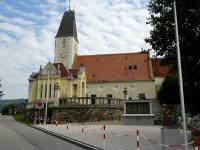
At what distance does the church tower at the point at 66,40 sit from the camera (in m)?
72.6

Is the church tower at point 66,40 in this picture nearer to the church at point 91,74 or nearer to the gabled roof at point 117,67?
the church at point 91,74

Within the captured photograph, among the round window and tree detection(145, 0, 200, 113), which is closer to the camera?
tree detection(145, 0, 200, 113)

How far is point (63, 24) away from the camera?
7481 cm

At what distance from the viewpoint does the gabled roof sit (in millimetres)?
68062

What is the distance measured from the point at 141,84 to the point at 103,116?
23424 millimetres

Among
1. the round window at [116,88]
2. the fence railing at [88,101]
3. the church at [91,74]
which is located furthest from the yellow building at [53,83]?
the round window at [116,88]

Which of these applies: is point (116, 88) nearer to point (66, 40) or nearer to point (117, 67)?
point (117, 67)

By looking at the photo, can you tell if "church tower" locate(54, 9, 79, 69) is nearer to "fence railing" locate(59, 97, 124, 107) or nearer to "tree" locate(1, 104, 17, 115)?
"fence railing" locate(59, 97, 124, 107)

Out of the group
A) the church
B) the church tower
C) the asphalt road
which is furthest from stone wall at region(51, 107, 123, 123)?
the church tower

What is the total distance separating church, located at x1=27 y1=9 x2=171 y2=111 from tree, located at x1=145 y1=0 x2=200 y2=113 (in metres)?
38.1

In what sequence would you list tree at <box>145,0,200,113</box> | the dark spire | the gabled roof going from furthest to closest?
the dark spire → the gabled roof → tree at <box>145,0,200,113</box>

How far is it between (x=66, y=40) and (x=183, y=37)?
185 ft

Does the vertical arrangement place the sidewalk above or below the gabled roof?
below

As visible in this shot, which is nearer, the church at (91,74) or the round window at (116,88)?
the church at (91,74)
